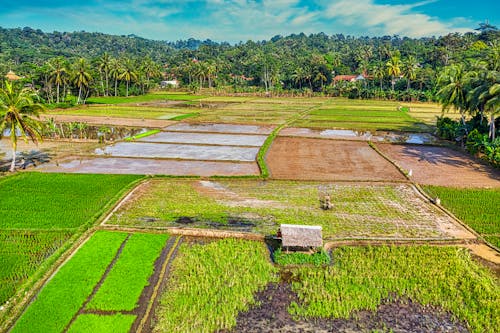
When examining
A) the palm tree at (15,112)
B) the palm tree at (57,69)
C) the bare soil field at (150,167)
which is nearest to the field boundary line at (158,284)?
the bare soil field at (150,167)

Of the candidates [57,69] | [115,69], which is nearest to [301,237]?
[57,69]

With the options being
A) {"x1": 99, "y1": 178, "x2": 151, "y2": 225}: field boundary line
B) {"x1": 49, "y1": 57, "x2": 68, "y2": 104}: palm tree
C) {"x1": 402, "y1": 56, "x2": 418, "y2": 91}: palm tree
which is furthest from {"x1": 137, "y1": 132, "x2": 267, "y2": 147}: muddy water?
{"x1": 402, "y1": 56, "x2": 418, "y2": 91}: palm tree

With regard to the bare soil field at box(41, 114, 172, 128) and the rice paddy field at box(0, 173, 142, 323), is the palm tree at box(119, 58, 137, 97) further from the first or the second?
the rice paddy field at box(0, 173, 142, 323)

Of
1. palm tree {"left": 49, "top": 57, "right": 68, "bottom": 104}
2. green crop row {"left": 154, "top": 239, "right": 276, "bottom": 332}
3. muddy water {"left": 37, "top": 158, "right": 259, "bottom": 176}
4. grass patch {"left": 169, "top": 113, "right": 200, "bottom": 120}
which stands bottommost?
green crop row {"left": 154, "top": 239, "right": 276, "bottom": 332}

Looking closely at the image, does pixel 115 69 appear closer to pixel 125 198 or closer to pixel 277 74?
pixel 277 74

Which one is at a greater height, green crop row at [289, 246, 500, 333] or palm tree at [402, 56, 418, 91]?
palm tree at [402, 56, 418, 91]
